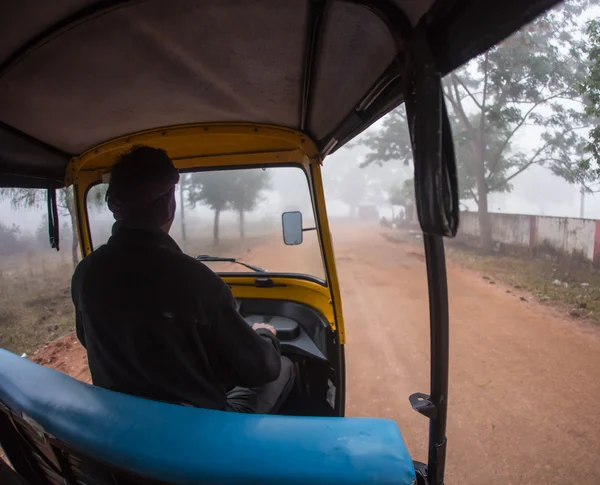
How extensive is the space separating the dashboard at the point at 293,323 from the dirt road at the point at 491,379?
0.40 meters

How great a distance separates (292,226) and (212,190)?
0.83 metres

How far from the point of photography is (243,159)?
8.91 feet

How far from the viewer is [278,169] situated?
9.09ft

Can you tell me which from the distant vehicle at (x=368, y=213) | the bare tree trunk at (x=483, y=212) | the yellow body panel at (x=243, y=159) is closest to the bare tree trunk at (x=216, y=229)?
the yellow body panel at (x=243, y=159)

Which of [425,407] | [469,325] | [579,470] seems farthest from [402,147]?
[425,407]

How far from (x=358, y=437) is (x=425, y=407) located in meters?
0.43

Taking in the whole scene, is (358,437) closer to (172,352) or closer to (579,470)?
(172,352)

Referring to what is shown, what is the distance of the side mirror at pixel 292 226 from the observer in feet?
8.80

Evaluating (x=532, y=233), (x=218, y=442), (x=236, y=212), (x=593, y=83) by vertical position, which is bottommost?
(x=218, y=442)

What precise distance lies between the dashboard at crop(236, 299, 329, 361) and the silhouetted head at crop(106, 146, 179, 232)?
1.22 metres

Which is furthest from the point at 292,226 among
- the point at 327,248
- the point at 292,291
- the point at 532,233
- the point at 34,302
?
the point at 532,233

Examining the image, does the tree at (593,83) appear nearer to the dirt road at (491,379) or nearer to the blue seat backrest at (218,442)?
the dirt road at (491,379)

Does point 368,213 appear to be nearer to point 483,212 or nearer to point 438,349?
point 483,212

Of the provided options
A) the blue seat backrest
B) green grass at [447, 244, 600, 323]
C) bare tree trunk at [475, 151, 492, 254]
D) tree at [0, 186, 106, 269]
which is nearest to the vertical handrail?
the blue seat backrest
